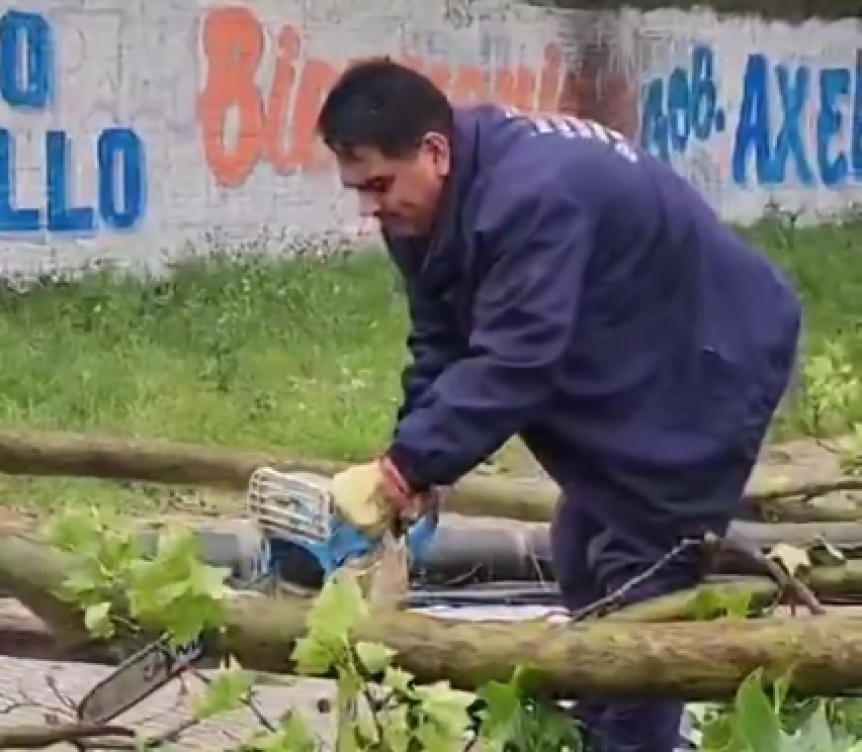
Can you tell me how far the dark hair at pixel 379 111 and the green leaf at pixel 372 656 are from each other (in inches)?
44.0

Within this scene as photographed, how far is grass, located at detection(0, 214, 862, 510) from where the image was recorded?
9.25 m

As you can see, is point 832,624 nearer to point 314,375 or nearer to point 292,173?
point 314,375

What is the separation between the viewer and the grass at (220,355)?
30.3ft

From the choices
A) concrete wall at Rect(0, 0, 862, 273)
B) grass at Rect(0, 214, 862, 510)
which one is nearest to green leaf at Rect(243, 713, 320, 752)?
grass at Rect(0, 214, 862, 510)

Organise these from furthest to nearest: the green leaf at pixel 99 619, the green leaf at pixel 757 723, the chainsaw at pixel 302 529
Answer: the chainsaw at pixel 302 529, the green leaf at pixel 99 619, the green leaf at pixel 757 723

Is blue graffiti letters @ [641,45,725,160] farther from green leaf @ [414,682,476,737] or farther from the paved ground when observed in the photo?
green leaf @ [414,682,476,737]

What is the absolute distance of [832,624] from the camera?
250 centimetres

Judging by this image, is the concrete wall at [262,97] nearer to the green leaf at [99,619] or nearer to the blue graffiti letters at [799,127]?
the blue graffiti letters at [799,127]

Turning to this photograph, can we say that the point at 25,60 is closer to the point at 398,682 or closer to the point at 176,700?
the point at 176,700

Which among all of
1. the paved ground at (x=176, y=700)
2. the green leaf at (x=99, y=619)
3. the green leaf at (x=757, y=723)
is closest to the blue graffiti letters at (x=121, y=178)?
the paved ground at (x=176, y=700)

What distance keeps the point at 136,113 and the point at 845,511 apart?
28.2ft

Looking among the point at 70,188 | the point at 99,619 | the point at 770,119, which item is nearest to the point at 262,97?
the point at 70,188

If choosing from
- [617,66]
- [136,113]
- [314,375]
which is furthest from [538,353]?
[617,66]

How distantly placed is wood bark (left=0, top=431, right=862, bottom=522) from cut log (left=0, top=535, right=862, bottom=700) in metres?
1.58
